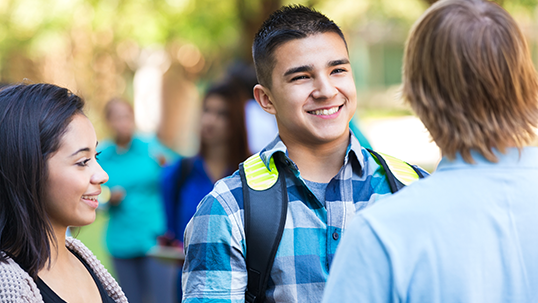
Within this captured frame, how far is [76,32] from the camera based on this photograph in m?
12.2

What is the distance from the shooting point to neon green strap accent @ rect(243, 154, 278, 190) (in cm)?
189

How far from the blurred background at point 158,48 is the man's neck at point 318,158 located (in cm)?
64

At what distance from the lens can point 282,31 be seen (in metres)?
2.02

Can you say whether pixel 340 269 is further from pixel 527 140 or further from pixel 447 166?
pixel 527 140

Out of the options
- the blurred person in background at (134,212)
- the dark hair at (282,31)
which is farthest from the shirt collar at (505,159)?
the blurred person in background at (134,212)

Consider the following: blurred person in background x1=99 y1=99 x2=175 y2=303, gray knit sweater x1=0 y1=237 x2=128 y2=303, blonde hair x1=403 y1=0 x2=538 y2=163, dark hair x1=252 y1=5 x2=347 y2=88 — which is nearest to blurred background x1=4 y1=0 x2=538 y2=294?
blonde hair x1=403 y1=0 x2=538 y2=163

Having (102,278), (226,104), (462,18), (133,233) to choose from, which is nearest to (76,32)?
(133,233)

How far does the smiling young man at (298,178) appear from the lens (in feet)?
5.87

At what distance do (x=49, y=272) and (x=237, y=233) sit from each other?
0.66 m

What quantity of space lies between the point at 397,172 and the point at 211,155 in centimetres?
239

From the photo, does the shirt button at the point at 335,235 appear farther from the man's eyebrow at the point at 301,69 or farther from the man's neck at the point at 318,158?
the man's eyebrow at the point at 301,69

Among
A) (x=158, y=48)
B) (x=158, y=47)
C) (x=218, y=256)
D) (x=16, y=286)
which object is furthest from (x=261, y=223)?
(x=158, y=48)

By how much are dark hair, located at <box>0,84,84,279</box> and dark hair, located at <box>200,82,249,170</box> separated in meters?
2.34

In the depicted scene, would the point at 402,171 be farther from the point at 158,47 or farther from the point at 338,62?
the point at 158,47
